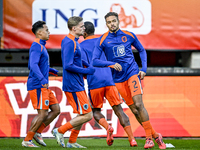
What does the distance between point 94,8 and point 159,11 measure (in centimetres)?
161

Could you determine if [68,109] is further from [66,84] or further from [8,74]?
[66,84]

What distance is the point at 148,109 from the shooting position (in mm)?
7828

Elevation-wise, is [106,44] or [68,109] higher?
[106,44]

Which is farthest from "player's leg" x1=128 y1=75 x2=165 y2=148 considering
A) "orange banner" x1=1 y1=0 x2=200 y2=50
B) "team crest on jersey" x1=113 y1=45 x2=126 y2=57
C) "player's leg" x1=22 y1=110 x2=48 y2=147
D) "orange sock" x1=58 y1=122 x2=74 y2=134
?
"orange banner" x1=1 y1=0 x2=200 y2=50

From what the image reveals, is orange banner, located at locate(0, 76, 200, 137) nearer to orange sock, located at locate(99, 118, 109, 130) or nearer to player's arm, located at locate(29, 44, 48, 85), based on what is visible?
orange sock, located at locate(99, 118, 109, 130)

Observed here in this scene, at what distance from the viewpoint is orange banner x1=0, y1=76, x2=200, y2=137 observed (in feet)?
25.5

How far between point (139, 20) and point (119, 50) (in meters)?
3.68

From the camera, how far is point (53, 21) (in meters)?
9.12

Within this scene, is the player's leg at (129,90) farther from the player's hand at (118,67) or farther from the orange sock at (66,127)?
the orange sock at (66,127)

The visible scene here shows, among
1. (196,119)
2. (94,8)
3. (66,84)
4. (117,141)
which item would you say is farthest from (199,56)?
(66,84)

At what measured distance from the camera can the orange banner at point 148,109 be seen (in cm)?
776

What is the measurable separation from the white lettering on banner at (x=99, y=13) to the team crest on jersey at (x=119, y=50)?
11.5 feet

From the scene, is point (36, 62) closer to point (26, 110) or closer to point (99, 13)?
point (26, 110)

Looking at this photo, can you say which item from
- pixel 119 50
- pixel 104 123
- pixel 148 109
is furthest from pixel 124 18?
pixel 104 123
